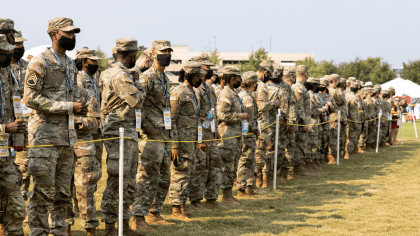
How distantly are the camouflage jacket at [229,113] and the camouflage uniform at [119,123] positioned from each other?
108 inches

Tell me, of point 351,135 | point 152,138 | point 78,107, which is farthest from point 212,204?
point 351,135

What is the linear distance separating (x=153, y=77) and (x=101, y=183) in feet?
14.4

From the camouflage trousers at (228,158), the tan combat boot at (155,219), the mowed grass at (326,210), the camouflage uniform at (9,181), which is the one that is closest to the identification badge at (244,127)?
the camouflage trousers at (228,158)

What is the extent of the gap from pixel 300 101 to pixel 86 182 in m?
7.49

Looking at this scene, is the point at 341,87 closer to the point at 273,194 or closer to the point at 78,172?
the point at 273,194

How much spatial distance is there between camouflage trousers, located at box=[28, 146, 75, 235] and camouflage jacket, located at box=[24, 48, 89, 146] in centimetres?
13

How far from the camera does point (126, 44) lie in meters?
5.64

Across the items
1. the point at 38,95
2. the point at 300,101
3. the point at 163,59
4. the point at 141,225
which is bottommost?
the point at 141,225

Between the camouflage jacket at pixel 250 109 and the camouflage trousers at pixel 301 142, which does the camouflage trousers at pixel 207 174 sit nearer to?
the camouflage jacket at pixel 250 109

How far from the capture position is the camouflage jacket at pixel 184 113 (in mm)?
6789

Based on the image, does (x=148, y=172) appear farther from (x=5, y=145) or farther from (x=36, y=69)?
(x=36, y=69)

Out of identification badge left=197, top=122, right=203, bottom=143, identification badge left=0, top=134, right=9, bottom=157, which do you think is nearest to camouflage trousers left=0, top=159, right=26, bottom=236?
identification badge left=0, top=134, right=9, bottom=157

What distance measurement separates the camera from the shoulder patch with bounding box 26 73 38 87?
448 cm

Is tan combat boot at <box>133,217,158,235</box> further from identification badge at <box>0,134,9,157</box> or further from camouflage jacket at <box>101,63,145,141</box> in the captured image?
identification badge at <box>0,134,9,157</box>
